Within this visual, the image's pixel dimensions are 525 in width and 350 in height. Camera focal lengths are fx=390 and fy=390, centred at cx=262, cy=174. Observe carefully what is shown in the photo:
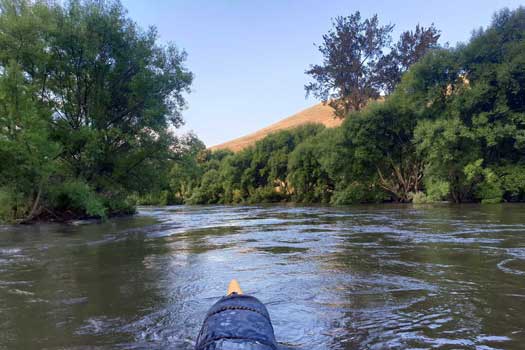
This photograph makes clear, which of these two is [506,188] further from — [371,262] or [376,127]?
[371,262]

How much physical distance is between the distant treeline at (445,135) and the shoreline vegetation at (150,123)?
0.08 meters

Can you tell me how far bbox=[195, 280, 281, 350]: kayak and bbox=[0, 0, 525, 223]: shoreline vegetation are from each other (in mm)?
16822

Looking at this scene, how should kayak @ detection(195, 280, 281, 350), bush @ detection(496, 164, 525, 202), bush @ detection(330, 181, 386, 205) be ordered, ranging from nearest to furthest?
kayak @ detection(195, 280, 281, 350)
bush @ detection(496, 164, 525, 202)
bush @ detection(330, 181, 386, 205)

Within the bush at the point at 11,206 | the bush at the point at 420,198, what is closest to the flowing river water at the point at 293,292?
the bush at the point at 11,206

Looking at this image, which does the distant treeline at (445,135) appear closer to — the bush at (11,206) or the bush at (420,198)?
the bush at (420,198)

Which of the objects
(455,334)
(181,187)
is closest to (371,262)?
(455,334)

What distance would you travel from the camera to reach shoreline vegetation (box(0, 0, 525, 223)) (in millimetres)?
18078

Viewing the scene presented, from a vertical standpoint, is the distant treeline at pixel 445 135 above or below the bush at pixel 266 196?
above

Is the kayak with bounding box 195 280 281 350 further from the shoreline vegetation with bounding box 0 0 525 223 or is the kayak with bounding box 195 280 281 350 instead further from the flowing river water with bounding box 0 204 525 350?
the shoreline vegetation with bounding box 0 0 525 223

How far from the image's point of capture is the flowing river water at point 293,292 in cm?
337

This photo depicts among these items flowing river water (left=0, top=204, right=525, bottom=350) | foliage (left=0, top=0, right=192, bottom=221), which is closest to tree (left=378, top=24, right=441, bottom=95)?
foliage (left=0, top=0, right=192, bottom=221)

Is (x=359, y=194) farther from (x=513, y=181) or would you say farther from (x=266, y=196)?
(x=266, y=196)

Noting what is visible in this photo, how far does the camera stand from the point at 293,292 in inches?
194

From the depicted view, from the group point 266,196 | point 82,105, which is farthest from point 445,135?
point 266,196
